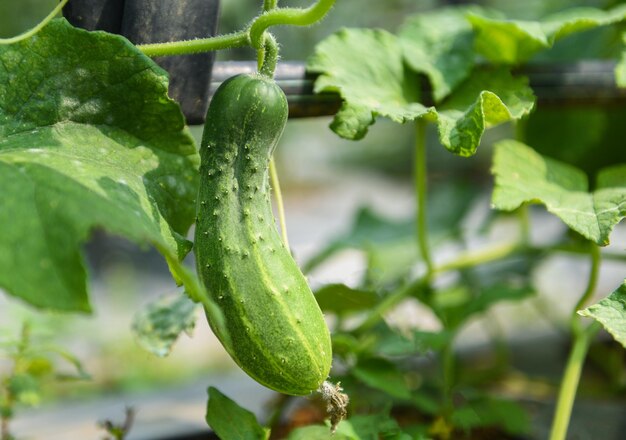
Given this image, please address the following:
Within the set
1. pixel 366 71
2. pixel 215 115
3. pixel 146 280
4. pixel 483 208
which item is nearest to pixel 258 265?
pixel 215 115

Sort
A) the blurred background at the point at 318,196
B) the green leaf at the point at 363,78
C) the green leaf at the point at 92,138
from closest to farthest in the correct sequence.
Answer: the green leaf at the point at 92,138
the green leaf at the point at 363,78
the blurred background at the point at 318,196

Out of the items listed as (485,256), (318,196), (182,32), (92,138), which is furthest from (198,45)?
(318,196)

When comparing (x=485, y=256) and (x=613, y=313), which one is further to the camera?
(x=485, y=256)

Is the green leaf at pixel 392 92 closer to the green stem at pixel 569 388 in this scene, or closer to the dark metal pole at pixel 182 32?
the dark metal pole at pixel 182 32

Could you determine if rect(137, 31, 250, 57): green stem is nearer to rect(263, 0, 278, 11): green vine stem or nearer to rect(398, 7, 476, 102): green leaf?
rect(263, 0, 278, 11): green vine stem

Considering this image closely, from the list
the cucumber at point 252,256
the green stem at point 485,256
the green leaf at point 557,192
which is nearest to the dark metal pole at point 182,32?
the cucumber at point 252,256

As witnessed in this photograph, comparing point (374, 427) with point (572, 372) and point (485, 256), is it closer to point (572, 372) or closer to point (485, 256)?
point (572, 372)
